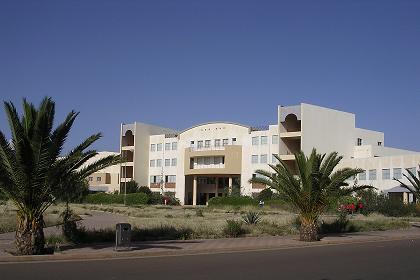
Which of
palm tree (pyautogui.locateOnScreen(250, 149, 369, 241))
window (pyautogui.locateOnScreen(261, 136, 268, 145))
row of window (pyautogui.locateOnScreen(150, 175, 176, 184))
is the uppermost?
window (pyautogui.locateOnScreen(261, 136, 268, 145))

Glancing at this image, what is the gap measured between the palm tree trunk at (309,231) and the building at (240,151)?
4699 cm

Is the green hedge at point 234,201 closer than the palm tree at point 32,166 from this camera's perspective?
No

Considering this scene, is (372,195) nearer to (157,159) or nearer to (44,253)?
(44,253)

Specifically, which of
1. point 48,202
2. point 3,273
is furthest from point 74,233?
point 3,273

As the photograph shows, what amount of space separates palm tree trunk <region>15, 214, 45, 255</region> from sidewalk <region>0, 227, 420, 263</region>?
0.53m

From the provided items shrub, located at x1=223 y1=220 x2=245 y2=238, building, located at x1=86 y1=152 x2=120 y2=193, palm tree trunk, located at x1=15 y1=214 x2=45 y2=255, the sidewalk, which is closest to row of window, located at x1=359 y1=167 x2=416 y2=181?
the sidewalk

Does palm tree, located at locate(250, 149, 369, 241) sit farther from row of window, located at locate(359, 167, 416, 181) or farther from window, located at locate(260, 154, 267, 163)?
window, located at locate(260, 154, 267, 163)

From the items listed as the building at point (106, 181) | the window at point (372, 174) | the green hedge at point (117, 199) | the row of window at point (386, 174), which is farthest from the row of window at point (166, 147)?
the window at point (372, 174)

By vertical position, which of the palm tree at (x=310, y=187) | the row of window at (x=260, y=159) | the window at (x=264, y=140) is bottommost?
the palm tree at (x=310, y=187)

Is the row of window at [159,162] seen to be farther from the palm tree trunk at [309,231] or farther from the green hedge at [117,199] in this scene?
the palm tree trunk at [309,231]

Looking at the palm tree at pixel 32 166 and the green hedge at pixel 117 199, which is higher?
the palm tree at pixel 32 166

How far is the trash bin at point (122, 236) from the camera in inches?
623

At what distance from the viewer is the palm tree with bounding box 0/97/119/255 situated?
48.2ft

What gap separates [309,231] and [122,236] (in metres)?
9.32
